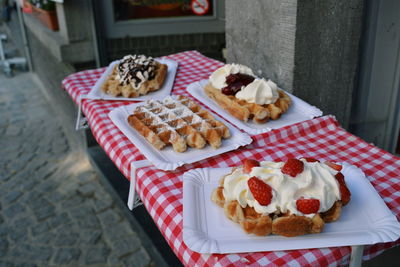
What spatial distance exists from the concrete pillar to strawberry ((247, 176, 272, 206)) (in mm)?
1361

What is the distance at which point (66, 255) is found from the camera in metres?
3.38

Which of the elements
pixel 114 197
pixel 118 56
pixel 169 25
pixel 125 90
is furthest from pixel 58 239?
pixel 169 25

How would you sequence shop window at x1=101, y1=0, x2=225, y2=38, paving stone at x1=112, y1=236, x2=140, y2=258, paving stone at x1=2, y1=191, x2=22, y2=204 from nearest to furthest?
paving stone at x1=112, y1=236, x2=140, y2=258 < paving stone at x1=2, y1=191, x2=22, y2=204 < shop window at x1=101, y1=0, x2=225, y2=38

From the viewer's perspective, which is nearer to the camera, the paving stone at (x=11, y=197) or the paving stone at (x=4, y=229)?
the paving stone at (x=4, y=229)

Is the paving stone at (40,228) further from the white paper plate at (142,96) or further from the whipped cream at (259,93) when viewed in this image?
the whipped cream at (259,93)

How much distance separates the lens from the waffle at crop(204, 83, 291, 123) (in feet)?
7.20

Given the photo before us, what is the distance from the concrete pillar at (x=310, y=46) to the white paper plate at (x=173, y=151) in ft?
2.50

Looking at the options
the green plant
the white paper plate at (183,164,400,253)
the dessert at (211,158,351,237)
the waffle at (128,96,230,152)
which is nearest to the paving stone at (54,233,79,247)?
the waffle at (128,96,230,152)

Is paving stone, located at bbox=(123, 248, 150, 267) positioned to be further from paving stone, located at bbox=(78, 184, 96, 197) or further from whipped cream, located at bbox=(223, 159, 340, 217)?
whipped cream, located at bbox=(223, 159, 340, 217)

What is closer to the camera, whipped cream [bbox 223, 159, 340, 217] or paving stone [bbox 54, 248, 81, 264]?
whipped cream [bbox 223, 159, 340, 217]

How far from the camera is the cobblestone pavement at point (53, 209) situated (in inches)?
133

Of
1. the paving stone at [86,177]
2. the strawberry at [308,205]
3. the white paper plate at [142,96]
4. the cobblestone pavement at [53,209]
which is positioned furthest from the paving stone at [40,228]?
the strawberry at [308,205]

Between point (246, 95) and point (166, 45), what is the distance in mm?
3352

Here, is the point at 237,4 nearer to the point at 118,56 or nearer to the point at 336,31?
the point at 336,31
